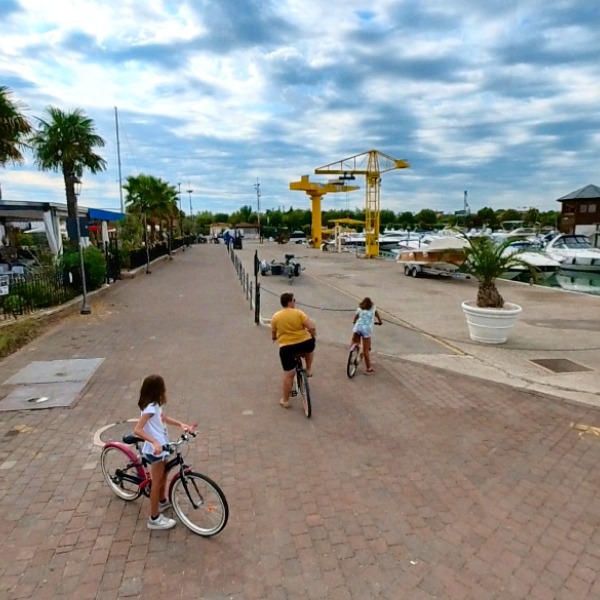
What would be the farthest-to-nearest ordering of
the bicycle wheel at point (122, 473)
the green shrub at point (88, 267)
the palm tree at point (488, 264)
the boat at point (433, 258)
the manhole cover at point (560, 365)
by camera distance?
1. the boat at point (433, 258)
2. the green shrub at point (88, 267)
3. the palm tree at point (488, 264)
4. the manhole cover at point (560, 365)
5. the bicycle wheel at point (122, 473)

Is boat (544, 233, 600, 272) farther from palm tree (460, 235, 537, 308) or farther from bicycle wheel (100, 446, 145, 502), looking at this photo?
bicycle wheel (100, 446, 145, 502)

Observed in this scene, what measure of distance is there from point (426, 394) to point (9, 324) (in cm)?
885

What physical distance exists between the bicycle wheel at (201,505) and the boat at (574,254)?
101 feet

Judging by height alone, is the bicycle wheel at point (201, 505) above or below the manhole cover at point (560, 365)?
above

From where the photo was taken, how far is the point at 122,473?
394 cm

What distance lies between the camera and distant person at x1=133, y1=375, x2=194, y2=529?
3504mm

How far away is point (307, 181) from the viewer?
164 feet

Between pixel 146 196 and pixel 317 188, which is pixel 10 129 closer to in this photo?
pixel 146 196

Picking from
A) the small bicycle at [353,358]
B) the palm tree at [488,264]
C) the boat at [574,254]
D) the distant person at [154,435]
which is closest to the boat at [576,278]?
the boat at [574,254]

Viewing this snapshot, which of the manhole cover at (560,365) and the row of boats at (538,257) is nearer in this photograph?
the manhole cover at (560,365)

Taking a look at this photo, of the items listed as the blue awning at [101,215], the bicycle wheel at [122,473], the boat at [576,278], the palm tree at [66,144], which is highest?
the palm tree at [66,144]

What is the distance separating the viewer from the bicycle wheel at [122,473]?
3.86 m

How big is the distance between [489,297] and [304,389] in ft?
17.6

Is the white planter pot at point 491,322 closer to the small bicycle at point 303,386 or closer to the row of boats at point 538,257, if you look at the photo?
the small bicycle at point 303,386
